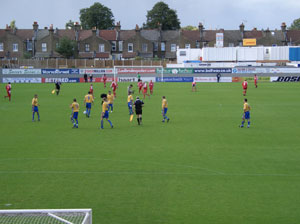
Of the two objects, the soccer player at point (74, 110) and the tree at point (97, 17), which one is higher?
the tree at point (97, 17)

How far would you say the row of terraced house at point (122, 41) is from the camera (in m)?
104

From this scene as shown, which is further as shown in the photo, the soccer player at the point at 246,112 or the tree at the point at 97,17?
the tree at the point at 97,17

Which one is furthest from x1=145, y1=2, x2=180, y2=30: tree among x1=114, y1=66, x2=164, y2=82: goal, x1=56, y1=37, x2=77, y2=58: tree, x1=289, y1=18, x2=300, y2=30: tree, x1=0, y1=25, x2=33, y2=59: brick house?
x1=114, y1=66, x2=164, y2=82: goal

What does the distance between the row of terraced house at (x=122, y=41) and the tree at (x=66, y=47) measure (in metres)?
2.65

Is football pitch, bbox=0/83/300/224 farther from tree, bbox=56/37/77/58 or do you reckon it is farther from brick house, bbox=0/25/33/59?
brick house, bbox=0/25/33/59

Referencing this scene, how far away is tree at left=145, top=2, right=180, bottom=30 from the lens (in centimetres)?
13112

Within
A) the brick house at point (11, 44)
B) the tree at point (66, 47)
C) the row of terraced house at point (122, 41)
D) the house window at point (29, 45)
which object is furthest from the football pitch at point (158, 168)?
the house window at point (29, 45)

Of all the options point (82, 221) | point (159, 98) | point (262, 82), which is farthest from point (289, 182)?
point (262, 82)

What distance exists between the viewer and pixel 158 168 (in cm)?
1688

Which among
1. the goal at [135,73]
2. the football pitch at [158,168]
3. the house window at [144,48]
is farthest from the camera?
the house window at [144,48]

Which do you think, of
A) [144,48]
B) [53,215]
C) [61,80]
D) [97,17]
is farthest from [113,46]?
[53,215]

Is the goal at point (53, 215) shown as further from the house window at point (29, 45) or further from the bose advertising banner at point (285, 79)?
the house window at point (29, 45)

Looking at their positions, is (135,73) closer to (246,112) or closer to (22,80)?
(22,80)

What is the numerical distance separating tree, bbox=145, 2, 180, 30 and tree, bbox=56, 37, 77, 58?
3657 centimetres
